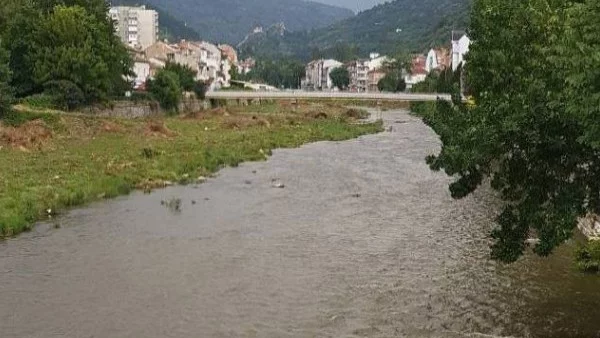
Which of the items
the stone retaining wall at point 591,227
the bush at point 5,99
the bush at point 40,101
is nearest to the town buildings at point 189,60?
the bush at point 40,101

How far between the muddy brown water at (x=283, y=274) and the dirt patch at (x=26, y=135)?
48.7ft

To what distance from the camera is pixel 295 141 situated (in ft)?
191

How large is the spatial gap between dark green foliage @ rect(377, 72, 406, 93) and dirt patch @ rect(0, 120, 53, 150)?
111 metres

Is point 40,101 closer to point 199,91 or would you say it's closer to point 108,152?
point 108,152

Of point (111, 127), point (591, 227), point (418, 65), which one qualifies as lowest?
point (591, 227)

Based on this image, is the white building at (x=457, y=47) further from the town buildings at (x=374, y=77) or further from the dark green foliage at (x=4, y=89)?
the dark green foliage at (x=4, y=89)

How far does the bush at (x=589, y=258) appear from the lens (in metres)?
19.8

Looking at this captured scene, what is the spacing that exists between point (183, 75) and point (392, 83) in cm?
7192

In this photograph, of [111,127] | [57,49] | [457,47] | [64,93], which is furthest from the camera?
[457,47]

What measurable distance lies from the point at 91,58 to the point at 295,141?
19528 millimetres

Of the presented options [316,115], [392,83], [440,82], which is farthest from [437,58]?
[316,115]

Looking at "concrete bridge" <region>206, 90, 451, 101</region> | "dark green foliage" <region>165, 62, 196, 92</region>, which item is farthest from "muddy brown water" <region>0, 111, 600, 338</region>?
"concrete bridge" <region>206, 90, 451, 101</region>

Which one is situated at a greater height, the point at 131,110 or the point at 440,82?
the point at 440,82

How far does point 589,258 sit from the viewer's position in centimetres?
2016
